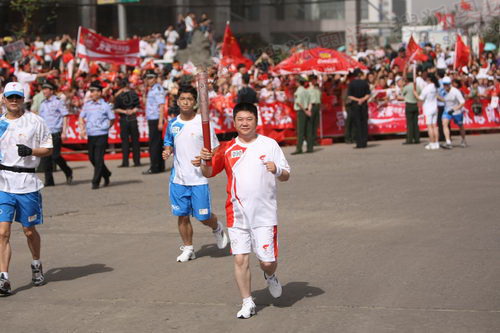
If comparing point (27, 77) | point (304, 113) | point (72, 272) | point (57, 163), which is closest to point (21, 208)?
point (72, 272)

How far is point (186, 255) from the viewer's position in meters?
9.09

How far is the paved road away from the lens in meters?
6.59

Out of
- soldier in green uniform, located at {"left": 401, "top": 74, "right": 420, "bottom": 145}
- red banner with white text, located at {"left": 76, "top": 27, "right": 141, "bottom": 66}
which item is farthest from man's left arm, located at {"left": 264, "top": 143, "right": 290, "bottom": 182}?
red banner with white text, located at {"left": 76, "top": 27, "right": 141, "bottom": 66}

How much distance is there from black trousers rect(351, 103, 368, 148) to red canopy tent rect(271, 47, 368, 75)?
134 centimetres

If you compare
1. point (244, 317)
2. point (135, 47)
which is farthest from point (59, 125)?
point (244, 317)

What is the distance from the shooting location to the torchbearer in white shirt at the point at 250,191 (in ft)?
22.0

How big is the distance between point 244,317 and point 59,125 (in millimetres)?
11444

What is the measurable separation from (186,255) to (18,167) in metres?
2.00

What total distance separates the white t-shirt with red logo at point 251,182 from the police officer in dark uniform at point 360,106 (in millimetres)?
14820

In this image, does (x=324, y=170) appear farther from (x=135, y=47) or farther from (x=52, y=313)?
(x=52, y=313)

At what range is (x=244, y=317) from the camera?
6.58 meters

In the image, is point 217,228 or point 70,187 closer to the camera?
point 217,228

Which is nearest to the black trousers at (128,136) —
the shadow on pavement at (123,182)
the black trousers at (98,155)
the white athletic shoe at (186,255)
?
the shadow on pavement at (123,182)

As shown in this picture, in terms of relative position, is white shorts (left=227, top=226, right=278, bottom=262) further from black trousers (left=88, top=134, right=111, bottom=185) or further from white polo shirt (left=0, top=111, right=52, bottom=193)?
black trousers (left=88, top=134, right=111, bottom=185)
